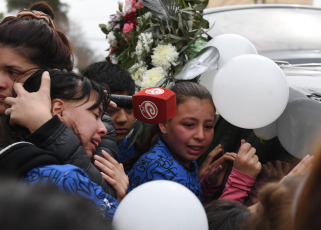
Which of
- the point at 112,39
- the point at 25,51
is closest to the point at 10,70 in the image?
the point at 25,51

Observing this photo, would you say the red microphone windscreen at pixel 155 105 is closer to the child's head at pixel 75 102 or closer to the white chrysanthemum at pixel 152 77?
the child's head at pixel 75 102

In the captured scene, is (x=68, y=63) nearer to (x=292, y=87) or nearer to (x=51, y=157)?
(x=51, y=157)

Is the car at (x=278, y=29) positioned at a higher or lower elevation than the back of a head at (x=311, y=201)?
lower

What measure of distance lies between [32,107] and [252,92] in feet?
2.67

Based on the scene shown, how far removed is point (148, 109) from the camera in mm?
1706

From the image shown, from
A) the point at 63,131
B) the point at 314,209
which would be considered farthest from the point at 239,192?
the point at 314,209

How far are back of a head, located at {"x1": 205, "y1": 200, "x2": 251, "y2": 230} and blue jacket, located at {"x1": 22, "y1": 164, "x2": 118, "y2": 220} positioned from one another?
251 mm

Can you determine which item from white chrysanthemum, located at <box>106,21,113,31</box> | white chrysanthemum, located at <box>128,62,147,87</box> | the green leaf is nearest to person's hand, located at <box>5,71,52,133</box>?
white chrysanthemum, located at <box>128,62,147,87</box>

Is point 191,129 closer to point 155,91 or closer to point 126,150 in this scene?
point 155,91

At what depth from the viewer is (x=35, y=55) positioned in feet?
5.02

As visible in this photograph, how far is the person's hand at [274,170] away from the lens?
1.66m

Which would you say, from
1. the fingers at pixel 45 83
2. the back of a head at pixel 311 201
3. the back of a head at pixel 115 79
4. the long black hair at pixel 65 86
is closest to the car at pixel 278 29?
the back of a head at pixel 115 79

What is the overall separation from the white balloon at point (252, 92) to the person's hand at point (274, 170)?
161 mm

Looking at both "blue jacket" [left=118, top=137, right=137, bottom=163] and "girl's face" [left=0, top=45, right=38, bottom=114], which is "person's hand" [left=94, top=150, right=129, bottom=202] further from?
"blue jacket" [left=118, top=137, right=137, bottom=163]
